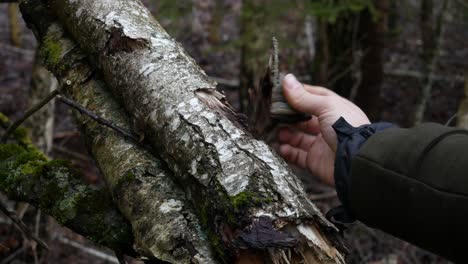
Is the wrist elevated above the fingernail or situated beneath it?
situated beneath

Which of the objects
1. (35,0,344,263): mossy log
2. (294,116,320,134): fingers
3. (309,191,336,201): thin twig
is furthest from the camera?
(309,191,336,201): thin twig

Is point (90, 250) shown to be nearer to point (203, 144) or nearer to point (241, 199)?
point (203, 144)

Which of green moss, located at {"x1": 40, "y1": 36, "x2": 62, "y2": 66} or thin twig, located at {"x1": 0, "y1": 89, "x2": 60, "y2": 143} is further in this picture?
green moss, located at {"x1": 40, "y1": 36, "x2": 62, "y2": 66}

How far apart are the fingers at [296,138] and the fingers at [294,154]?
22mm

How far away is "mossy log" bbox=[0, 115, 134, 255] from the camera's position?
65.6 inches

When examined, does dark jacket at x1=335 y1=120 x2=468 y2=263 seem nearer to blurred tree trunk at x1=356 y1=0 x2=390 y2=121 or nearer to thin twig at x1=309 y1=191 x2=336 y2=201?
thin twig at x1=309 y1=191 x2=336 y2=201

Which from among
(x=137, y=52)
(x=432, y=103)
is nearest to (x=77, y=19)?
(x=137, y=52)

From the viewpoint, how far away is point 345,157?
187 cm

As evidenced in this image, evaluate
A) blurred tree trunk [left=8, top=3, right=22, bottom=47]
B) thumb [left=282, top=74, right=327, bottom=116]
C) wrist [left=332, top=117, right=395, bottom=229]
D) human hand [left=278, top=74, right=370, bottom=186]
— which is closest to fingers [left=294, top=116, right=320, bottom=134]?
human hand [left=278, top=74, right=370, bottom=186]

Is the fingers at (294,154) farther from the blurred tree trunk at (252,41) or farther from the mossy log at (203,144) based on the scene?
the blurred tree trunk at (252,41)

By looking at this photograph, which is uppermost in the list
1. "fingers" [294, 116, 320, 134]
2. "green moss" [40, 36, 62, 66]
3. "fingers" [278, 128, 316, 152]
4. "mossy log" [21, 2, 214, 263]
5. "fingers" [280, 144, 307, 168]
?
"green moss" [40, 36, 62, 66]

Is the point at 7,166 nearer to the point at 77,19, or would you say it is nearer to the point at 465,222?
the point at 77,19

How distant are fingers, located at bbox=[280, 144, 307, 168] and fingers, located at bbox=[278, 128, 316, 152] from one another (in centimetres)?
2

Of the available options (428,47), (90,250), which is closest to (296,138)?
(90,250)
